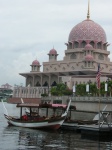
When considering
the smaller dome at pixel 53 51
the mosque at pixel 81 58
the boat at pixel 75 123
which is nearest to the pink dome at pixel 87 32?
the mosque at pixel 81 58

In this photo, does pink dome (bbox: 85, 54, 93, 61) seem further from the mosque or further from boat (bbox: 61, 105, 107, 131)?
boat (bbox: 61, 105, 107, 131)

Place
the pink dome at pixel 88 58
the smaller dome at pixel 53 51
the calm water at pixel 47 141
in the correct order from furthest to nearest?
the smaller dome at pixel 53 51 < the pink dome at pixel 88 58 < the calm water at pixel 47 141

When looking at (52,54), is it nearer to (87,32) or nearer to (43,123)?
(87,32)

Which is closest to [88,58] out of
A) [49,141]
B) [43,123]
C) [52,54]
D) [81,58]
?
[81,58]

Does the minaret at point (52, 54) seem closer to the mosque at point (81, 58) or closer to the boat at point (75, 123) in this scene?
the mosque at point (81, 58)

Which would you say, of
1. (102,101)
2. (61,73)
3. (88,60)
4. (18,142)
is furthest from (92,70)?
(18,142)

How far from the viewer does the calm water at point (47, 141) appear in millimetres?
29672

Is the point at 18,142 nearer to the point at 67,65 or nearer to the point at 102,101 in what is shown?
the point at 102,101

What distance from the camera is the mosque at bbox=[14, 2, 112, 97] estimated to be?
11231 cm

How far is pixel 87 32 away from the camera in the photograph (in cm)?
11544

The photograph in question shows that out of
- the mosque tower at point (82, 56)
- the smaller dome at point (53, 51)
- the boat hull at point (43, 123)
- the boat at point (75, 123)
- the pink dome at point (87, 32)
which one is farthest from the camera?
the smaller dome at point (53, 51)

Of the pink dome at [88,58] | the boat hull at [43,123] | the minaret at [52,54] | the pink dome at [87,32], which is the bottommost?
the boat hull at [43,123]

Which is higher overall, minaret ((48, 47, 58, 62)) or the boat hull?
minaret ((48, 47, 58, 62))

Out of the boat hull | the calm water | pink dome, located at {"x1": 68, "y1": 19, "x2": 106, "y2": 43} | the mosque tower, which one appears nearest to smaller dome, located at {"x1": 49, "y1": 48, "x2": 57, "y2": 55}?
the mosque tower
